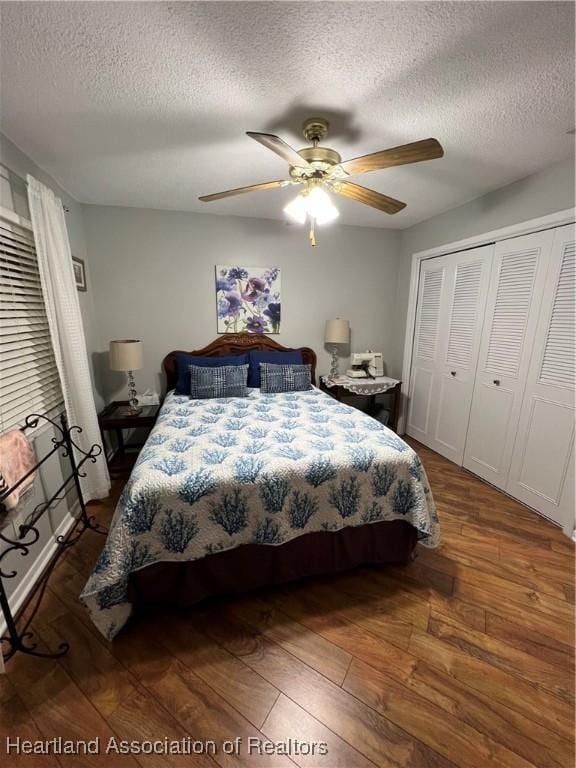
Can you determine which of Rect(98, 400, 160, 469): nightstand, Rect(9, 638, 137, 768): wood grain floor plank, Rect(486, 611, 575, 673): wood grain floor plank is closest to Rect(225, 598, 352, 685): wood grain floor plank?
Rect(9, 638, 137, 768): wood grain floor plank

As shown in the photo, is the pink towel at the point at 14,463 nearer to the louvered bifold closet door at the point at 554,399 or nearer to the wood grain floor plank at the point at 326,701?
the wood grain floor plank at the point at 326,701

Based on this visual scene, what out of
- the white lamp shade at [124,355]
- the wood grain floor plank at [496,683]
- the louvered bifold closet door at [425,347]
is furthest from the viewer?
the louvered bifold closet door at [425,347]

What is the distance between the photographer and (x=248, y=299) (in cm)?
328

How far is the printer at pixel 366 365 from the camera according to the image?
353 cm

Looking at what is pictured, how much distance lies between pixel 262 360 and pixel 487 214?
7.54 ft

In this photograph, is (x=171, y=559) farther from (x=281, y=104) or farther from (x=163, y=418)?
(x=281, y=104)

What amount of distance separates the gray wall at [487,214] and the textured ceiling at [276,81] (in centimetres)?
12

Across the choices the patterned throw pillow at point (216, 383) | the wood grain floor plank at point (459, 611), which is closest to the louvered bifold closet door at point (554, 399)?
the wood grain floor plank at point (459, 611)

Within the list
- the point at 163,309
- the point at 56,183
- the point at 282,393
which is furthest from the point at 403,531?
the point at 56,183

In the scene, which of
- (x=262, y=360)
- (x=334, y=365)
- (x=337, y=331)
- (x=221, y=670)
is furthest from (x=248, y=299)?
(x=221, y=670)

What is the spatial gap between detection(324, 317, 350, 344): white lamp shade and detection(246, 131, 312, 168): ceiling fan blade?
77.0 inches

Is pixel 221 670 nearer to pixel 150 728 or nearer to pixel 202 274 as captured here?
pixel 150 728

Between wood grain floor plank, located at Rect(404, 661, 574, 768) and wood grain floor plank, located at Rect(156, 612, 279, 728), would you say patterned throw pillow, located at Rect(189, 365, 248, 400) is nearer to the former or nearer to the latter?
wood grain floor plank, located at Rect(156, 612, 279, 728)

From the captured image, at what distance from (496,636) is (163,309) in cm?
341
